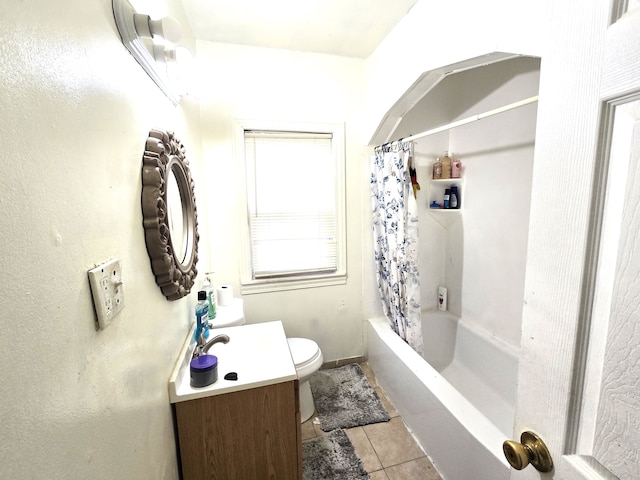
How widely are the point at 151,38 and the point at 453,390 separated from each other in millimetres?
1969

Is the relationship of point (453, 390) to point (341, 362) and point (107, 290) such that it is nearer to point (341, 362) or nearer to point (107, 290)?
point (341, 362)

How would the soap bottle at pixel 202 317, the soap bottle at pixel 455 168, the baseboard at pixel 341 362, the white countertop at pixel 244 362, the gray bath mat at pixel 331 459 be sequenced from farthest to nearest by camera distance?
the baseboard at pixel 341 362 < the soap bottle at pixel 455 168 < the gray bath mat at pixel 331 459 < the soap bottle at pixel 202 317 < the white countertop at pixel 244 362

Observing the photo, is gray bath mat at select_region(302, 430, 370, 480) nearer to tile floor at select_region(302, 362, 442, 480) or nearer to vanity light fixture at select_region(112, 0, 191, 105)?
tile floor at select_region(302, 362, 442, 480)

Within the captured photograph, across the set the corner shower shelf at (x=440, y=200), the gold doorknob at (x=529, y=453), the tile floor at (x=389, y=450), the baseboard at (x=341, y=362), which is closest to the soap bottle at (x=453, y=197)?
the corner shower shelf at (x=440, y=200)

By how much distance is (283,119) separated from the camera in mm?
2000

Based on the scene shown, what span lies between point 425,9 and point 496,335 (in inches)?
83.4

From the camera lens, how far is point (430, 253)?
2.45 m

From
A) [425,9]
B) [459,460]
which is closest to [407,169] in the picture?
[425,9]

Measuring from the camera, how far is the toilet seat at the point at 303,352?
1708mm

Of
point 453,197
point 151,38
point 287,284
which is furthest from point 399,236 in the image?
point 151,38

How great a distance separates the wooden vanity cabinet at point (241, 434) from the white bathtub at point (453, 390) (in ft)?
2.46

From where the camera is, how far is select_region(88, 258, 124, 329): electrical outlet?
1.91 feet

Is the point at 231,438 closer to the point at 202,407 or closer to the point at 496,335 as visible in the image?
the point at 202,407

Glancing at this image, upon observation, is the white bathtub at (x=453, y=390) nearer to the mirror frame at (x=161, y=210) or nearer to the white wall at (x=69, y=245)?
the white wall at (x=69, y=245)
